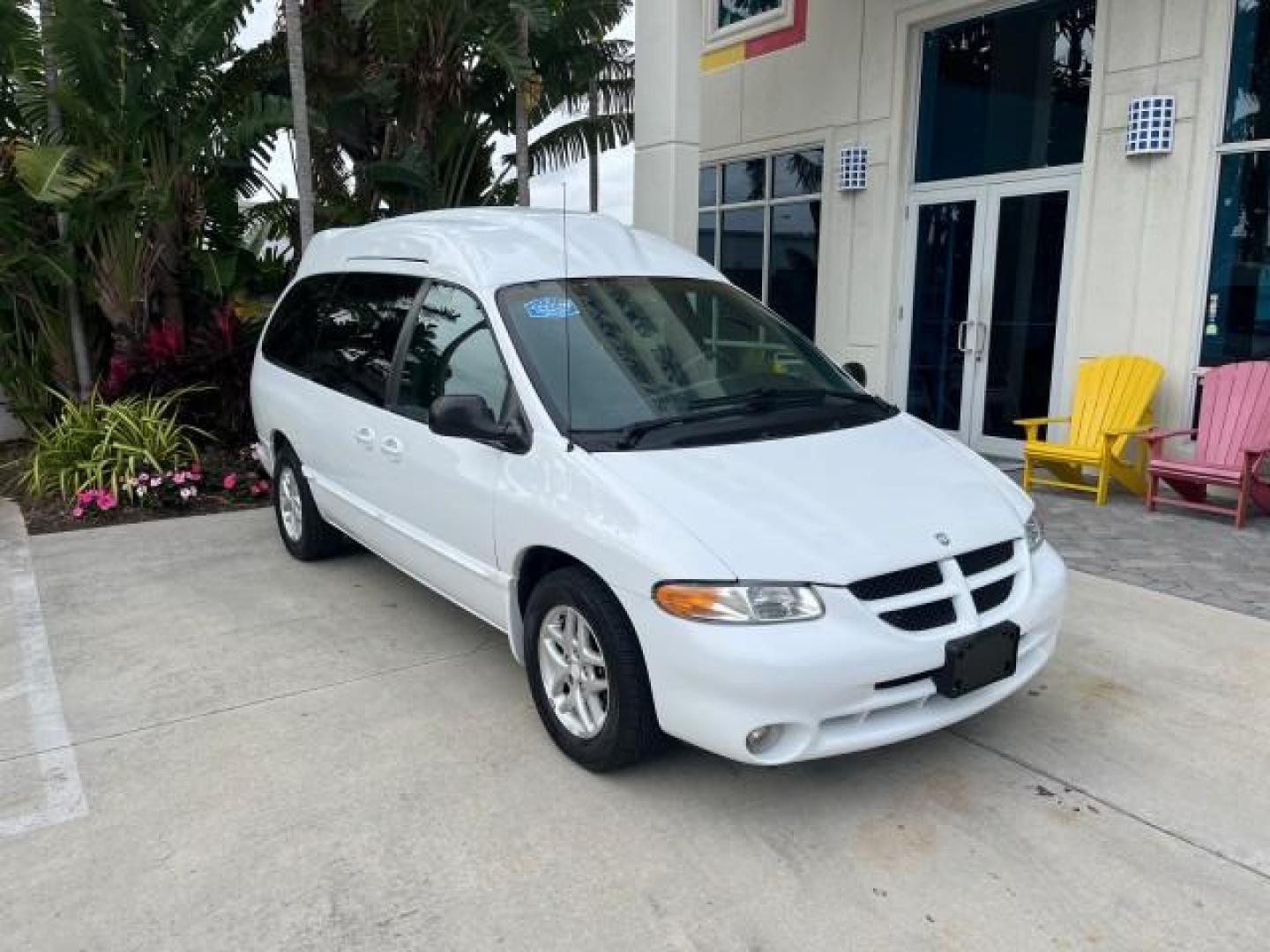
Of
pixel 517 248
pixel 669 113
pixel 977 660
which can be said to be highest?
pixel 669 113

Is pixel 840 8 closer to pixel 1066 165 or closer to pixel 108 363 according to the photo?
pixel 1066 165

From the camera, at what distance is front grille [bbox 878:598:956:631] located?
2956 mm

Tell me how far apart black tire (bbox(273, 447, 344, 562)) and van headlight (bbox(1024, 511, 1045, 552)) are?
3.85m

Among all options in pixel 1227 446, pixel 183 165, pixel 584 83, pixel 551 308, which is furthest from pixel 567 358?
pixel 584 83

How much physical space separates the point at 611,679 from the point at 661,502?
1.97 ft

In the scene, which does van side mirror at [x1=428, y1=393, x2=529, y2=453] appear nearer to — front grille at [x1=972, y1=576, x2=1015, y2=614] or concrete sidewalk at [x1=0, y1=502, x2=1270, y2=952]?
concrete sidewalk at [x1=0, y1=502, x2=1270, y2=952]

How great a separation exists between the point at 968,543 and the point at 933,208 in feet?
22.3

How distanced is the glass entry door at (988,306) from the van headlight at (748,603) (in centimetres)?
629

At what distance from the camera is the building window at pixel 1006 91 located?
26.2 feet

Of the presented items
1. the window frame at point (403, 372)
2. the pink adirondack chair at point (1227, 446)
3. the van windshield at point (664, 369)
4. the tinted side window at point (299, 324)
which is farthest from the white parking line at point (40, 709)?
the pink adirondack chair at point (1227, 446)

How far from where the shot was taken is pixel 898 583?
300 centimetres

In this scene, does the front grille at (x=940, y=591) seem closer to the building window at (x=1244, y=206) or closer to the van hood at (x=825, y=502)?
the van hood at (x=825, y=502)

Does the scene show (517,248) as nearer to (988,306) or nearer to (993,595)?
(993,595)

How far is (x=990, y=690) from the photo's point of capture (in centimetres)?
320
